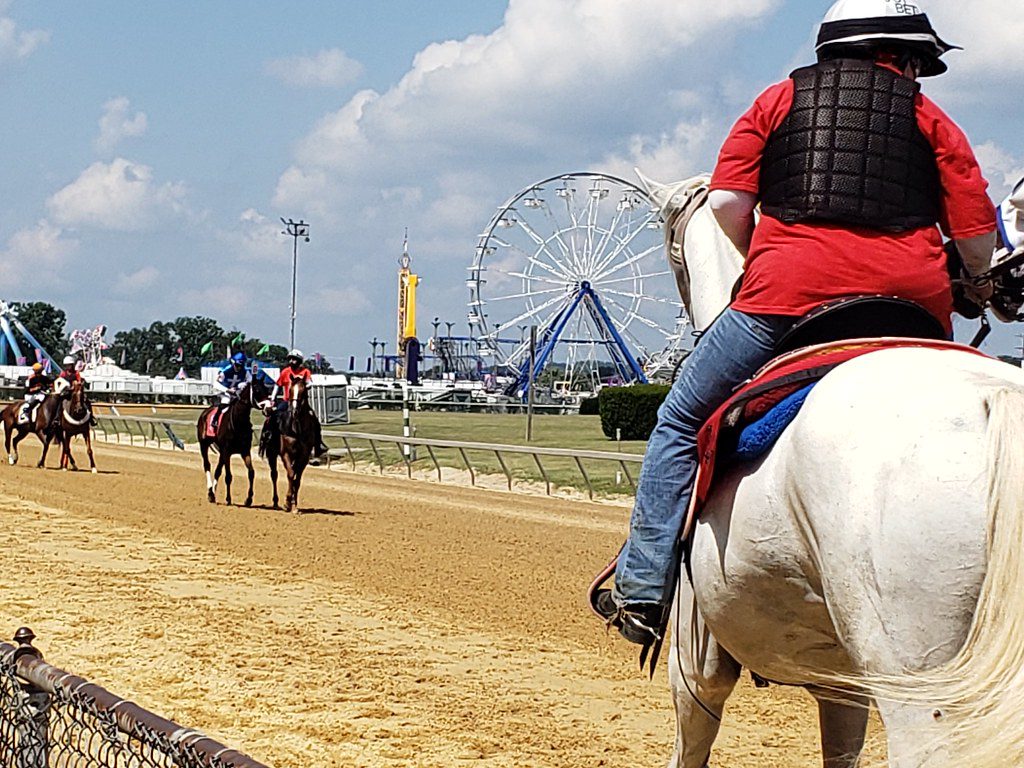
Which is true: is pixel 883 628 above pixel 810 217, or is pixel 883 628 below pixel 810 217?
below

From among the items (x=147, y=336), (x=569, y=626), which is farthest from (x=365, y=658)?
(x=147, y=336)

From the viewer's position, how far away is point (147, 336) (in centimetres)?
16625

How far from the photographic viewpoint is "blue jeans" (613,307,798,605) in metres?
3.68

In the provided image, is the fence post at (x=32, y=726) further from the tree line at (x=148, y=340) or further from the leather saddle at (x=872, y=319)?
the tree line at (x=148, y=340)

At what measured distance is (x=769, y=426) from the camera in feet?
10.8

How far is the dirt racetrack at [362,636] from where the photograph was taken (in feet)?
22.6

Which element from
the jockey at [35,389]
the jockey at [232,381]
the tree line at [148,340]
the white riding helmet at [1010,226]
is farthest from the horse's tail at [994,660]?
the tree line at [148,340]

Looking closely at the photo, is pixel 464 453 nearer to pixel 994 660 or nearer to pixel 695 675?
pixel 695 675

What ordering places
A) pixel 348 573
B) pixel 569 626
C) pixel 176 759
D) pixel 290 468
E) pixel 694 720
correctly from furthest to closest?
pixel 290 468
pixel 348 573
pixel 569 626
pixel 694 720
pixel 176 759

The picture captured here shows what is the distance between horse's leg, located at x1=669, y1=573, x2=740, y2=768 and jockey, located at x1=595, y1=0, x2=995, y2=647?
0.30 m

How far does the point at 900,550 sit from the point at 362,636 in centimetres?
752

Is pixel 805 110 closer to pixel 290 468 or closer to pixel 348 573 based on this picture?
pixel 348 573

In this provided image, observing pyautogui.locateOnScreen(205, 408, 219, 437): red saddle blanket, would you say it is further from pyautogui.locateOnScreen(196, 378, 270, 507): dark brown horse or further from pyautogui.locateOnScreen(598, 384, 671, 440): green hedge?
pyautogui.locateOnScreen(598, 384, 671, 440): green hedge

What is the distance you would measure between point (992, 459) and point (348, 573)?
1107cm
